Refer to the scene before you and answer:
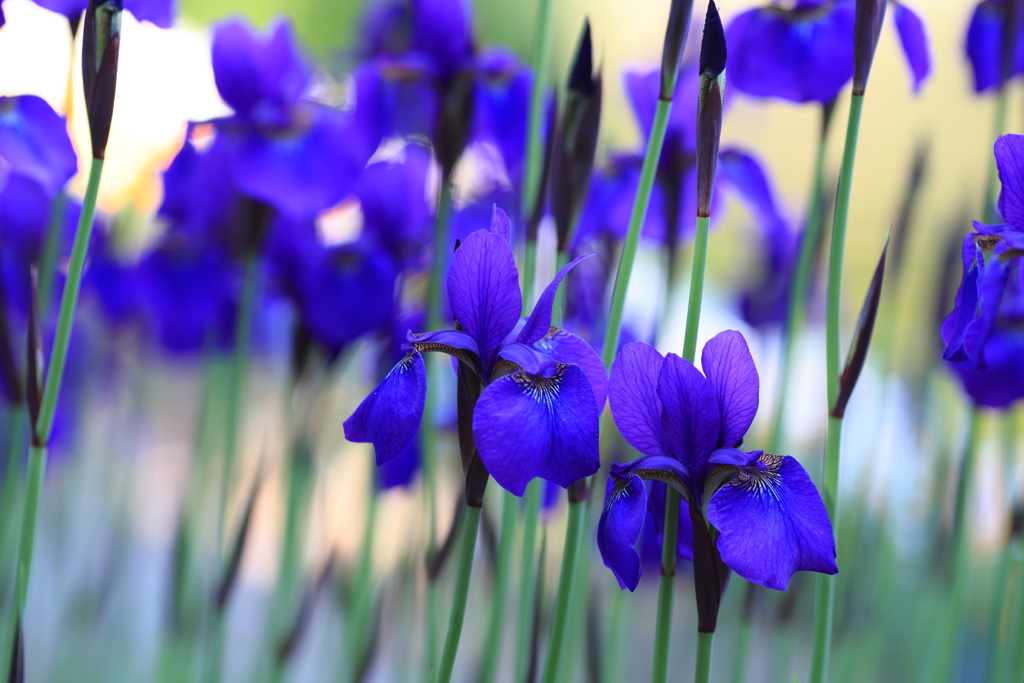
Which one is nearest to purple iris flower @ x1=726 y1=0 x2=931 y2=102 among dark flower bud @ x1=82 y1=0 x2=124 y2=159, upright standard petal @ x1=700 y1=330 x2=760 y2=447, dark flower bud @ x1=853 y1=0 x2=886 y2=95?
dark flower bud @ x1=853 y1=0 x2=886 y2=95

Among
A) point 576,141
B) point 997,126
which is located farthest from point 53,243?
point 997,126

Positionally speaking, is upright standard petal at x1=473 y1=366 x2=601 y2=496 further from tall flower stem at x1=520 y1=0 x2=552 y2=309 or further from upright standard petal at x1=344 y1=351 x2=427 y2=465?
tall flower stem at x1=520 y1=0 x2=552 y2=309

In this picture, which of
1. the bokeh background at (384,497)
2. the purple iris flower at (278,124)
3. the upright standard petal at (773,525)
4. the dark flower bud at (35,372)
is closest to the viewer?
the upright standard petal at (773,525)

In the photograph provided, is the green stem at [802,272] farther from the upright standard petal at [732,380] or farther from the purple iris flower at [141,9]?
the purple iris flower at [141,9]

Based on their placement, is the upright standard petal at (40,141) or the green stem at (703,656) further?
the upright standard petal at (40,141)

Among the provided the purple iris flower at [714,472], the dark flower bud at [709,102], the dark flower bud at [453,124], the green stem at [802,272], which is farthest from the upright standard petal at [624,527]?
the dark flower bud at [453,124]

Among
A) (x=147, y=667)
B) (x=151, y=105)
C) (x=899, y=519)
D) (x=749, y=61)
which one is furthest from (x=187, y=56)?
(x=899, y=519)

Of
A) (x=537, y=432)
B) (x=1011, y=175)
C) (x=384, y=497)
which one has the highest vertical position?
(x=1011, y=175)

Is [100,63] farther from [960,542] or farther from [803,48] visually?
[960,542]
